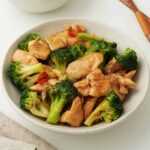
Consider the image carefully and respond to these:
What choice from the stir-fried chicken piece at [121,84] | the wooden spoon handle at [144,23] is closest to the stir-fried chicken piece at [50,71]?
the stir-fried chicken piece at [121,84]

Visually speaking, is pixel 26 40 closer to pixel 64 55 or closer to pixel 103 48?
pixel 64 55

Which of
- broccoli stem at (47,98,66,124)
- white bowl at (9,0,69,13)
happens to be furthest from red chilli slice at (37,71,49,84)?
white bowl at (9,0,69,13)

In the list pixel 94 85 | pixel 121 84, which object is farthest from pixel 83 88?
pixel 121 84

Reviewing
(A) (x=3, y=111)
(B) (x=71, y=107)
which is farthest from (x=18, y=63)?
(B) (x=71, y=107)

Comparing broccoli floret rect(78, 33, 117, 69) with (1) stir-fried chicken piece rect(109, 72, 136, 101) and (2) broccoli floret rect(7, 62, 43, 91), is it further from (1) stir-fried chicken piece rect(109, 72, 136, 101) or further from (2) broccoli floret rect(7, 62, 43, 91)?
(2) broccoli floret rect(7, 62, 43, 91)

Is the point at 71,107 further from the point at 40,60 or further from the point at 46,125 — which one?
the point at 40,60

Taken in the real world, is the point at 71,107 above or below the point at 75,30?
below
